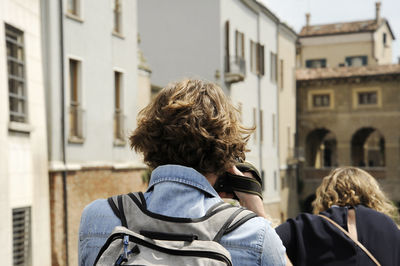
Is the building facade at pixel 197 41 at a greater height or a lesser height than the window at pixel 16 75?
greater

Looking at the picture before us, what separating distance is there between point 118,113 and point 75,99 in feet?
6.99

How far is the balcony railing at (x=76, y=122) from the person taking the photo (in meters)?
15.1

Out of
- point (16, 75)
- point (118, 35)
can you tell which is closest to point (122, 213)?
point (16, 75)

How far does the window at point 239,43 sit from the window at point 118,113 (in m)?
10.6

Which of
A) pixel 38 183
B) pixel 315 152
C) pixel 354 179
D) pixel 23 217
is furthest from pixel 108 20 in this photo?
pixel 315 152

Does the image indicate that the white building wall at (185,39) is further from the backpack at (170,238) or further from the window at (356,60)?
the backpack at (170,238)

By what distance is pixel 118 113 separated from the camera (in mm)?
17359

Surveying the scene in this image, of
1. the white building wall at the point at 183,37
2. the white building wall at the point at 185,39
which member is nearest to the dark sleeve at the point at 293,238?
the white building wall at the point at 183,37

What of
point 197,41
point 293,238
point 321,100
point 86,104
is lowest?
point 293,238

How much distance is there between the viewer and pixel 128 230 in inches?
68.7

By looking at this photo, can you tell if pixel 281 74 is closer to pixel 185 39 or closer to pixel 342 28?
pixel 185 39

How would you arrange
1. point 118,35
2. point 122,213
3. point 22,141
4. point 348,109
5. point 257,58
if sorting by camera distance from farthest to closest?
1. point 348,109
2. point 257,58
3. point 118,35
4. point 22,141
5. point 122,213

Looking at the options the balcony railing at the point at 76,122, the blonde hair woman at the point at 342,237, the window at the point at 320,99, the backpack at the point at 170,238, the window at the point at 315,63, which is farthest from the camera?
the window at the point at 315,63

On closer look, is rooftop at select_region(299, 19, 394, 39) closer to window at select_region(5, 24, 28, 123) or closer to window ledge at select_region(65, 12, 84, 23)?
window ledge at select_region(65, 12, 84, 23)
